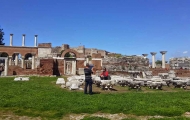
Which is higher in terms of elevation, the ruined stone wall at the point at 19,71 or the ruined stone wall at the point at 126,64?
the ruined stone wall at the point at 126,64

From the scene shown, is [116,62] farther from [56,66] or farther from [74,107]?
[74,107]

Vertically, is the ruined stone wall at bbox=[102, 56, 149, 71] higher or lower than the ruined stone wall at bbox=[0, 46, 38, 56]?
lower

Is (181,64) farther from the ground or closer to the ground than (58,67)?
farther from the ground

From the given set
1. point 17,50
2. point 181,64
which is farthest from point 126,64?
point 17,50

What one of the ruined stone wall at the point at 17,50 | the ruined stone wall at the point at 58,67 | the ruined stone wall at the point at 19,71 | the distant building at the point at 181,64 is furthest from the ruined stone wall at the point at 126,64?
the ruined stone wall at the point at 17,50

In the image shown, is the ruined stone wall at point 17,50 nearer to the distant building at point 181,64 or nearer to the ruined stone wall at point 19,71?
the ruined stone wall at point 19,71

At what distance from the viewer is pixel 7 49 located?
42.1 metres

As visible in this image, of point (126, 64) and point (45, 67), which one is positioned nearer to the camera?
point (45, 67)

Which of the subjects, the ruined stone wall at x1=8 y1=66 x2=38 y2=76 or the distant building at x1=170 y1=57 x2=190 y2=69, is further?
the distant building at x1=170 y1=57 x2=190 y2=69

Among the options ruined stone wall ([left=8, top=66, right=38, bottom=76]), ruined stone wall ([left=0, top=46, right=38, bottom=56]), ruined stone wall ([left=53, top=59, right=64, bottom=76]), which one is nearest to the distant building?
ruined stone wall ([left=53, top=59, right=64, bottom=76])

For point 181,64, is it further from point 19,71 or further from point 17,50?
point 17,50

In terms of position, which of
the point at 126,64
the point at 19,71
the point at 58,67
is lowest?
the point at 19,71

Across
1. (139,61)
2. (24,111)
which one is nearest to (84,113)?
(24,111)

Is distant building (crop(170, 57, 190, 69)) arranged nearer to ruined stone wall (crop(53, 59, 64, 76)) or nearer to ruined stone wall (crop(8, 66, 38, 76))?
ruined stone wall (crop(53, 59, 64, 76))
